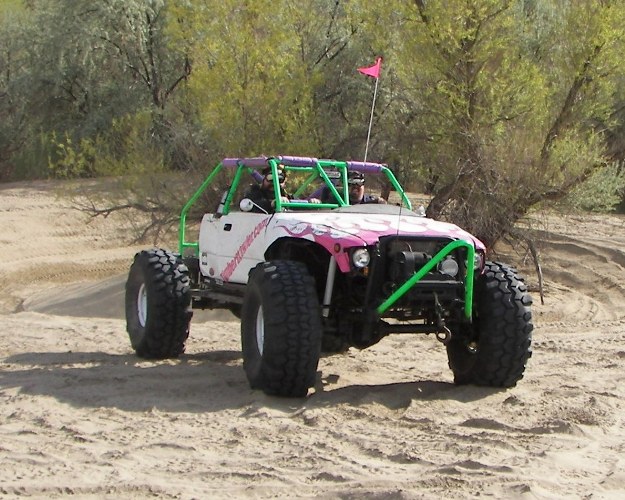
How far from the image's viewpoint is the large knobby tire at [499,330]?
7555mm

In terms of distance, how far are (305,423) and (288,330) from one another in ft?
2.27

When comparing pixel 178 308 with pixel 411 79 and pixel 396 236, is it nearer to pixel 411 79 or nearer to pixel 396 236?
pixel 396 236

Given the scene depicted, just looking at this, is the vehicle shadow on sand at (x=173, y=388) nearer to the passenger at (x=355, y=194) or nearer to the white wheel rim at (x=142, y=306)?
A: the white wheel rim at (x=142, y=306)

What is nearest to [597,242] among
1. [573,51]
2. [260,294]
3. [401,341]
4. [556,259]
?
[556,259]

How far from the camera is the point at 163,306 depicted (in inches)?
358

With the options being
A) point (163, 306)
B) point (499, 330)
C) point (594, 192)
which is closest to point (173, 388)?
point (163, 306)

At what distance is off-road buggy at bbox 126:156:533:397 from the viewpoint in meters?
7.11

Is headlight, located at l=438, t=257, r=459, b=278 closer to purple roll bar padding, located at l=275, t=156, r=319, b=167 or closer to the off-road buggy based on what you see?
the off-road buggy

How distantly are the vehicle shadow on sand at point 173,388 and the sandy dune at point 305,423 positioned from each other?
0.06 ft

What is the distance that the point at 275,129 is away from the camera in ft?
51.1

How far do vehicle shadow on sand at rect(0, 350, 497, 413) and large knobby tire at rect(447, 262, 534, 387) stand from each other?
Result: 0.49 ft

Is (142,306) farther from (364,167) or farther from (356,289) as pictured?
(356,289)

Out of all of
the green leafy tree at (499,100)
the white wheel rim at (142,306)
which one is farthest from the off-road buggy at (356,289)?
the green leafy tree at (499,100)

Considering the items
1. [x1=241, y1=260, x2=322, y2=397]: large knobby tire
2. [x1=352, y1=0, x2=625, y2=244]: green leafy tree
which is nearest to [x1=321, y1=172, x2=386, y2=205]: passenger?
[x1=241, y1=260, x2=322, y2=397]: large knobby tire
